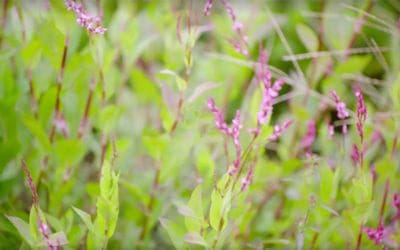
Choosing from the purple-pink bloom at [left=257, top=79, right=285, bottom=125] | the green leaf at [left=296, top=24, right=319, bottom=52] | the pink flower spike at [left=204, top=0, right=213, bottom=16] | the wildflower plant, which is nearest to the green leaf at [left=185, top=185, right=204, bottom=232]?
the wildflower plant

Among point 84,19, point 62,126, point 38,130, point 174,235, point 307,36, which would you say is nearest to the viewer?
point 84,19

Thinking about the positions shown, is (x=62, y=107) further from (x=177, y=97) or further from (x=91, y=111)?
(x=177, y=97)

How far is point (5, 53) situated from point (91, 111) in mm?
171

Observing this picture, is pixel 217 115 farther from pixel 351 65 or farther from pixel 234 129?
pixel 351 65

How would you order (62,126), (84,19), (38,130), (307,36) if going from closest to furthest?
(84,19) → (38,130) → (62,126) → (307,36)

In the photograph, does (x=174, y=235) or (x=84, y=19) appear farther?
(x=174, y=235)

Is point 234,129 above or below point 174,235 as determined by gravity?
above

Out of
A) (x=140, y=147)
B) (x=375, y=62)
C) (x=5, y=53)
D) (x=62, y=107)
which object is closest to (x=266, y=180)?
(x=140, y=147)

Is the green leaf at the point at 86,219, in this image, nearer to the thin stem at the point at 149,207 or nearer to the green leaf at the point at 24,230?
the green leaf at the point at 24,230

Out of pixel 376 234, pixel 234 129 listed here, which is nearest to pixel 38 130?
pixel 234 129

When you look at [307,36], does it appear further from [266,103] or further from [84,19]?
[84,19]

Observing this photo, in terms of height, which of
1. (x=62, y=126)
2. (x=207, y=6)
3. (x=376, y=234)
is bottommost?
(x=376, y=234)

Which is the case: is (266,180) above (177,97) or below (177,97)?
below

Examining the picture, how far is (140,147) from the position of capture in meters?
1.25
